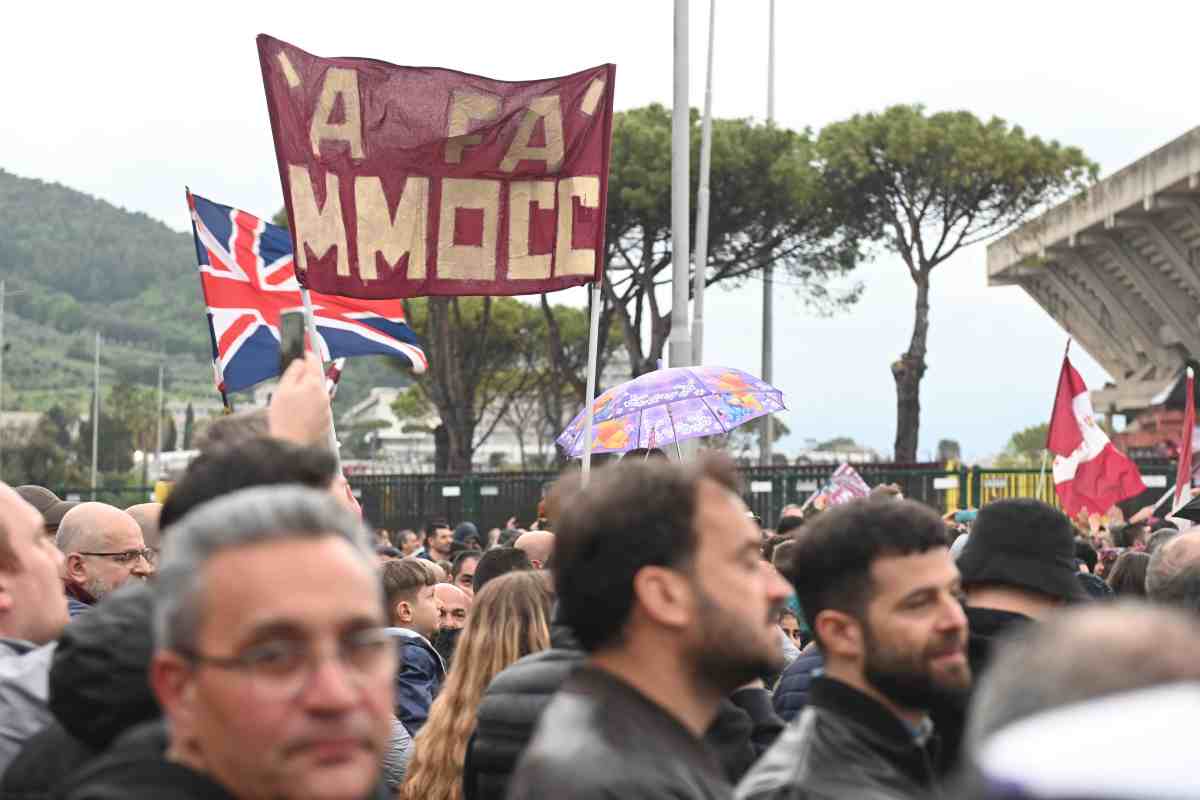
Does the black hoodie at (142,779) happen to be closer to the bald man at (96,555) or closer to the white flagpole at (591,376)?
the bald man at (96,555)

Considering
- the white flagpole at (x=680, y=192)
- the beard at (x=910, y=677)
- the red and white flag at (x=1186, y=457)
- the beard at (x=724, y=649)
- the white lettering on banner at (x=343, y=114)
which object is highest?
the white flagpole at (x=680, y=192)

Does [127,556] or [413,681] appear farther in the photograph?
[413,681]

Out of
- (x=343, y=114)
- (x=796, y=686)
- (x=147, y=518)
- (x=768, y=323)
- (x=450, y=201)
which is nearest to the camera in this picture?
(x=796, y=686)

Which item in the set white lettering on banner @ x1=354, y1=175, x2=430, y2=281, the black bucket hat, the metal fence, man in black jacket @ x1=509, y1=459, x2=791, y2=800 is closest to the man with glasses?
man in black jacket @ x1=509, y1=459, x2=791, y2=800

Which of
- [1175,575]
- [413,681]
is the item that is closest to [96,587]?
[413,681]

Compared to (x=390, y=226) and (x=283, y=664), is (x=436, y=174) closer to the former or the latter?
(x=390, y=226)

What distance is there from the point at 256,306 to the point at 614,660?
6968mm

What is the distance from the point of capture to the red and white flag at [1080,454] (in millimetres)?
15219

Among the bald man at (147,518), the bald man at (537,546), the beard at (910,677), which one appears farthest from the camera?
the bald man at (537,546)

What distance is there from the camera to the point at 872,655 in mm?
3480

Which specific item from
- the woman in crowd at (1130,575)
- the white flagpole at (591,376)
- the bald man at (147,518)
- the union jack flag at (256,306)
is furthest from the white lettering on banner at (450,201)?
the woman in crowd at (1130,575)

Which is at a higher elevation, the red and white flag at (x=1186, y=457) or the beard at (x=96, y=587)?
the red and white flag at (x=1186, y=457)

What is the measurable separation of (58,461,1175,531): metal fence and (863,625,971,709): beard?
50.4 ft

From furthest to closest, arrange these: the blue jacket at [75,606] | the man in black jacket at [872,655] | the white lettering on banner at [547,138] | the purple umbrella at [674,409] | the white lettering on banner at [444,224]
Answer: the purple umbrella at [674,409] < the white lettering on banner at [547,138] < the white lettering on banner at [444,224] < the blue jacket at [75,606] < the man in black jacket at [872,655]
